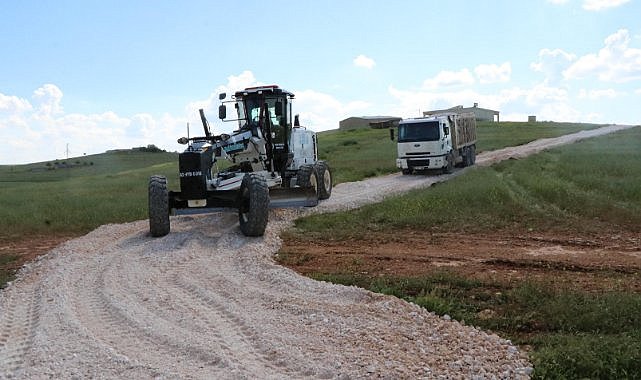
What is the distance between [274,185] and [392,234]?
4548 millimetres

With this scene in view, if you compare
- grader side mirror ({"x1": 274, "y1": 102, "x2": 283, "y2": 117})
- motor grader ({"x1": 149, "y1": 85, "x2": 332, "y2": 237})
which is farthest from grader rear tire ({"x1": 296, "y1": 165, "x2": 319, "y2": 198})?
grader side mirror ({"x1": 274, "y1": 102, "x2": 283, "y2": 117})

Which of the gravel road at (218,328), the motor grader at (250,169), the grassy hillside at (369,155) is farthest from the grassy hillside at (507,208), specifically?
the grassy hillside at (369,155)

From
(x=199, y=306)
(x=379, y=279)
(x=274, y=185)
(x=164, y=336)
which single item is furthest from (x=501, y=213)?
(x=164, y=336)

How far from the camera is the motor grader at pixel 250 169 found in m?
13.3

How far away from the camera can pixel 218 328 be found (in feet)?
22.8

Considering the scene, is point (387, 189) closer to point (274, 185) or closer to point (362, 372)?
point (274, 185)

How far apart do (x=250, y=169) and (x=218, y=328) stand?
32.5 ft

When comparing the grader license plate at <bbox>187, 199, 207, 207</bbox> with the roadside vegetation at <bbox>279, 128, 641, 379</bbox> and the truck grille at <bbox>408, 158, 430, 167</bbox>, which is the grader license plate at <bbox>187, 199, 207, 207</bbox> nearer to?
the roadside vegetation at <bbox>279, 128, 641, 379</bbox>

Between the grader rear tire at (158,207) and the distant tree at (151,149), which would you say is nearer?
the grader rear tire at (158,207)

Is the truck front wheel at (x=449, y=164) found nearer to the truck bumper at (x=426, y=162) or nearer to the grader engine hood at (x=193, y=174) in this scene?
the truck bumper at (x=426, y=162)

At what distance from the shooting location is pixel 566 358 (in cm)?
568

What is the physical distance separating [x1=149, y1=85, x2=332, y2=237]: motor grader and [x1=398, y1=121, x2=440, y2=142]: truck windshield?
29.6 feet

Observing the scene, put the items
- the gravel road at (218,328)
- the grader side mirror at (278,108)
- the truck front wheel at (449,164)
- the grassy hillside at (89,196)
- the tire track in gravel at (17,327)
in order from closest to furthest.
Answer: the gravel road at (218,328), the tire track in gravel at (17,327), the grader side mirror at (278,108), the grassy hillside at (89,196), the truck front wheel at (449,164)

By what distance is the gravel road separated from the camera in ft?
18.9
